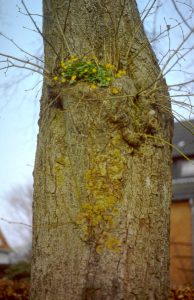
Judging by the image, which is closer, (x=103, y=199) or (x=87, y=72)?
(x=103, y=199)

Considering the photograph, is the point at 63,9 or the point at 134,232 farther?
the point at 63,9

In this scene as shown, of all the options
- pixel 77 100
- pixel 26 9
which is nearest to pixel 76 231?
pixel 77 100

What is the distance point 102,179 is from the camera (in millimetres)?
2924

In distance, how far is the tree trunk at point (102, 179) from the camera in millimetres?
2805

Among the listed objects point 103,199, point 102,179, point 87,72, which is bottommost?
Answer: point 103,199

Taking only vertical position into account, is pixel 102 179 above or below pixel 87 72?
below

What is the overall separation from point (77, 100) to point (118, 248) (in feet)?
3.92

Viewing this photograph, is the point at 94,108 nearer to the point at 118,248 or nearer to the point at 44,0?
the point at 118,248

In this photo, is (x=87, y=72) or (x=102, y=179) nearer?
(x=102, y=179)

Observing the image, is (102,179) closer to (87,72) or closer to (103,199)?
(103,199)

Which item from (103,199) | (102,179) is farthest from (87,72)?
(103,199)

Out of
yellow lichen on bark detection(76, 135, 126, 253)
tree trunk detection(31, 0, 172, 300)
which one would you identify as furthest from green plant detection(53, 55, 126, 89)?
yellow lichen on bark detection(76, 135, 126, 253)

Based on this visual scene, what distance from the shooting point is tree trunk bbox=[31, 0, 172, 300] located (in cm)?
280

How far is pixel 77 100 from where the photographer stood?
312cm
